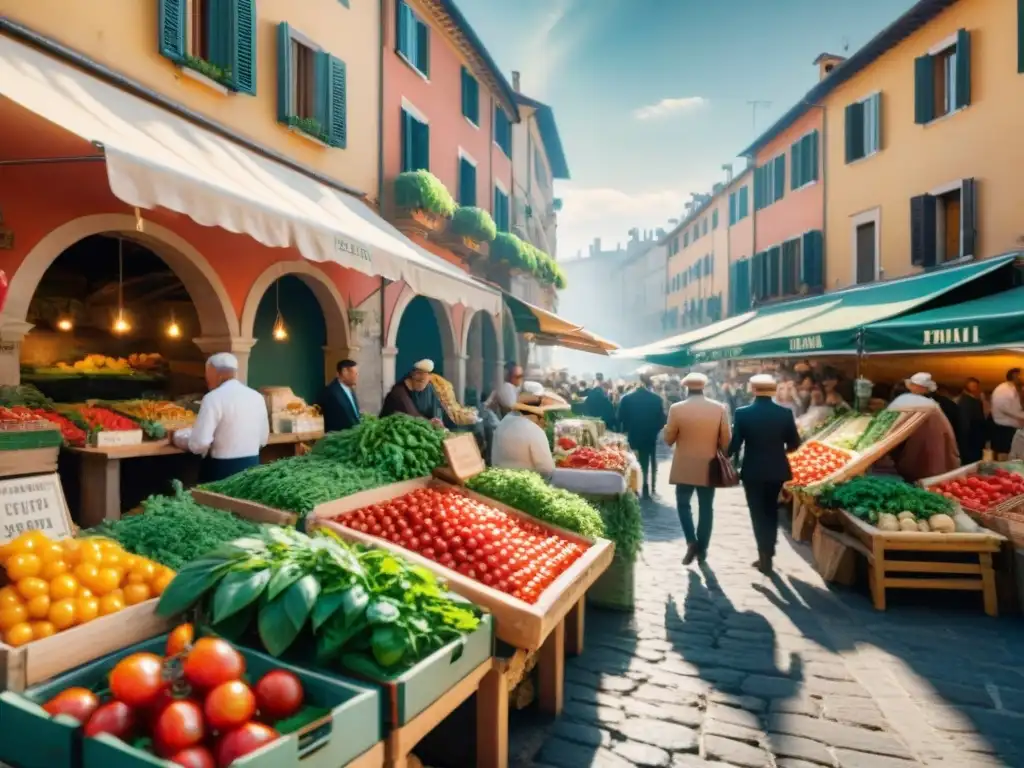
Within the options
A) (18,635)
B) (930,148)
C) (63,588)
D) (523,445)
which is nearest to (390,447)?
(523,445)

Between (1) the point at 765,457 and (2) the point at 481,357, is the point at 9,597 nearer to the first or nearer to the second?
(1) the point at 765,457

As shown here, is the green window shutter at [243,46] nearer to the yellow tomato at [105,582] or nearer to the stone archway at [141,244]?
the stone archway at [141,244]

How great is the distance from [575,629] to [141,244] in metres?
6.30

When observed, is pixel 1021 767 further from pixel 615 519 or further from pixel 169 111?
pixel 169 111

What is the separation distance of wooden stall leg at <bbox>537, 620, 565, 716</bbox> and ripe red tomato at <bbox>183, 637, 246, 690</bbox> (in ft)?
6.73

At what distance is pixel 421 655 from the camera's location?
8.23ft

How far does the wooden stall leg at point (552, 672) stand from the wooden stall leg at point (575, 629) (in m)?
0.77

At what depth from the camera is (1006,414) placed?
32.7ft

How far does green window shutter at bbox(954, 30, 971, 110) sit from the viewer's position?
12070mm

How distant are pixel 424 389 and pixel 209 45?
4681mm

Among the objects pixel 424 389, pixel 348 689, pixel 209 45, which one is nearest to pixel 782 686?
pixel 348 689

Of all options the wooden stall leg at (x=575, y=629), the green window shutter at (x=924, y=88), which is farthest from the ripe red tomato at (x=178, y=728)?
the green window shutter at (x=924, y=88)

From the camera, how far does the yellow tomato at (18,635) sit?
7.14ft

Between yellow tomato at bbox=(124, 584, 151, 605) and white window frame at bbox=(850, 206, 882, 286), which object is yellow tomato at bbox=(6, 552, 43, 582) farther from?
white window frame at bbox=(850, 206, 882, 286)
